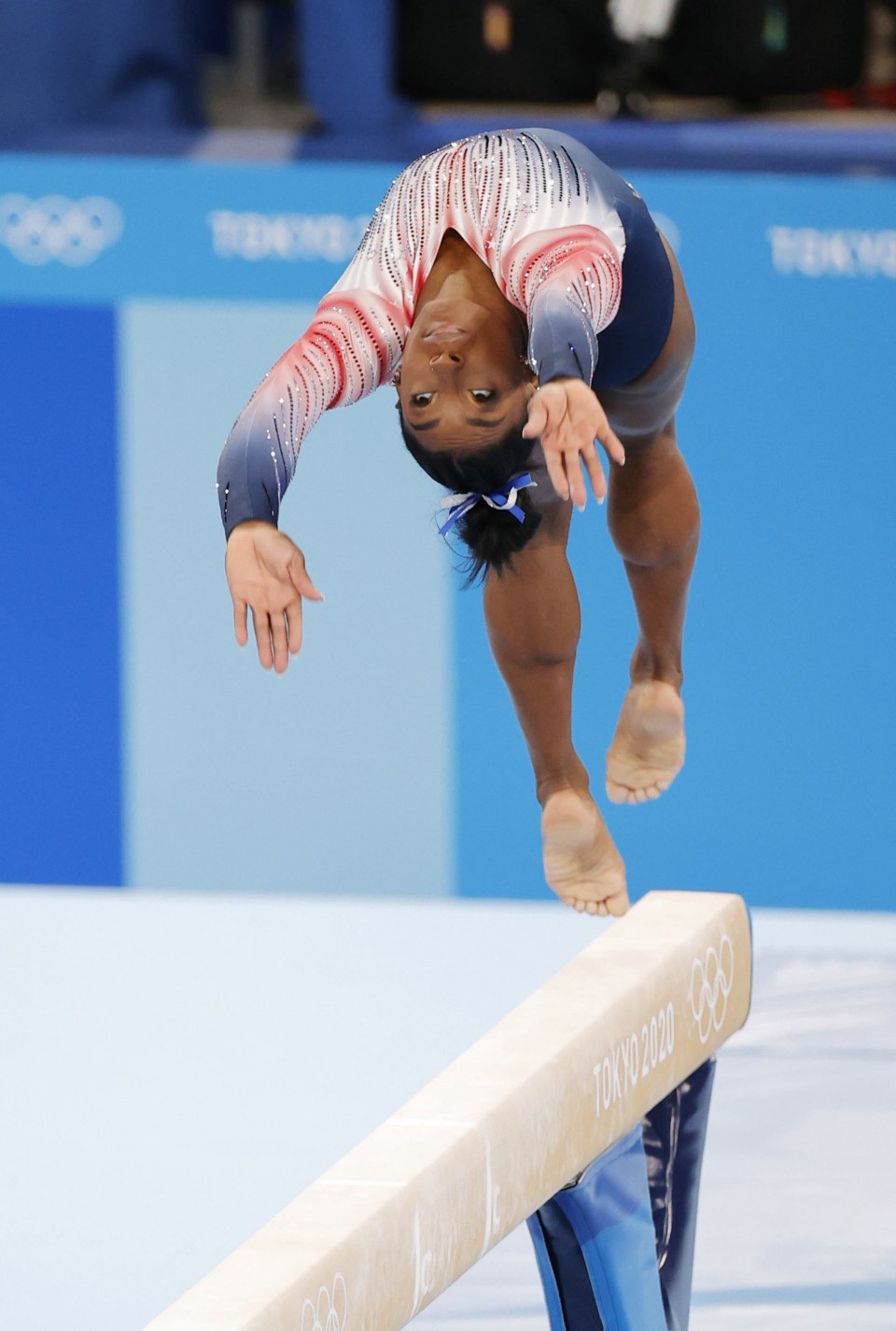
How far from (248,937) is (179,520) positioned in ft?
3.17

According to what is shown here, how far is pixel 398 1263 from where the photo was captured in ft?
7.74

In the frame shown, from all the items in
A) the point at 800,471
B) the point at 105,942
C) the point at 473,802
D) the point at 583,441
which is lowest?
the point at 105,942

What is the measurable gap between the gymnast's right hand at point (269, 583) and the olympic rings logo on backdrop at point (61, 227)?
292 centimetres

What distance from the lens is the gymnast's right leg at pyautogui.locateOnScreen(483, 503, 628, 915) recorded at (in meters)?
2.15

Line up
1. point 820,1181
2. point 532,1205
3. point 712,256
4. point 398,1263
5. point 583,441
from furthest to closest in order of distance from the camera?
point 712,256 → point 820,1181 → point 532,1205 → point 398,1263 → point 583,441

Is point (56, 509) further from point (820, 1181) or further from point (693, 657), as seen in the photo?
point (820, 1181)

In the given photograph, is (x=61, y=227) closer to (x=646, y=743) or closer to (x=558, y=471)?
(x=646, y=743)

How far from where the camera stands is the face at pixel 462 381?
76.3 inches

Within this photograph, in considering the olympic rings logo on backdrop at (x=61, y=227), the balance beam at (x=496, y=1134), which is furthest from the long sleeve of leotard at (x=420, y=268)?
the olympic rings logo on backdrop at (x=61, y=227)

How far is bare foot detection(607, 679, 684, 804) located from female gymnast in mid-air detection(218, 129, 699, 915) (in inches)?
8.4

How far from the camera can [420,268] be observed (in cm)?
202

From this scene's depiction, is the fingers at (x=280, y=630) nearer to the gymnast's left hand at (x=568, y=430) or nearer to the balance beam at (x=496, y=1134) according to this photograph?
the gymnast's left hand at (x=568, y=430)

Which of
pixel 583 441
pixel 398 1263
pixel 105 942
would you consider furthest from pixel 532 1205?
pixel 105 942

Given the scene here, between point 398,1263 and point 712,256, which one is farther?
point 712,256
